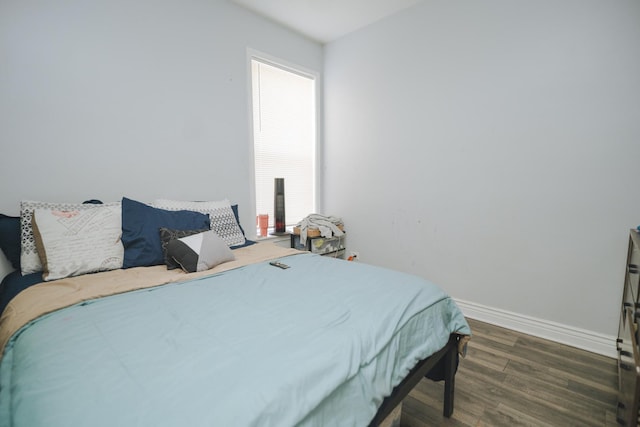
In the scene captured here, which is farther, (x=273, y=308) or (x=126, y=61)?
(x=126, y=61)

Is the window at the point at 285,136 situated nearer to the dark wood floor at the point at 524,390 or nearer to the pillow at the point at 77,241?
the pillow at the point at 77,241

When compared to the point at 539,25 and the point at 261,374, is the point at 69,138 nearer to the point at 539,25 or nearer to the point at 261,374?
the point at 261,374

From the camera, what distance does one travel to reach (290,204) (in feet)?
10.8

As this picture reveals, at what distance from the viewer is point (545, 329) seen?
2.15 meters

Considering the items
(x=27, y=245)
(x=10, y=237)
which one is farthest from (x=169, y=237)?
(x=10, y=237)

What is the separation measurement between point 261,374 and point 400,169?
2.46 meters

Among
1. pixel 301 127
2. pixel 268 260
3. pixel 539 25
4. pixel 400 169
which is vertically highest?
pixel 539 25

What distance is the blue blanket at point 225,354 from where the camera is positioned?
2.11ft

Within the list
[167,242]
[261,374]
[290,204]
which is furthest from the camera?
[290,204]

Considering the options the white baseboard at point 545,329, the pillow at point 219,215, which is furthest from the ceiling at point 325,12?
the white baseboard at point 545,329

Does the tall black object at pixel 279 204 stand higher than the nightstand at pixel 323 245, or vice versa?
the tall black object at pixel 279 204

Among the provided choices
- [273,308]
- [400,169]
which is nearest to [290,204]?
[400,169]

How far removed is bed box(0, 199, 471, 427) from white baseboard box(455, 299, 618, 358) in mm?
1173

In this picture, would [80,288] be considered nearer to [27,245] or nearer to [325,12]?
[27,245]
